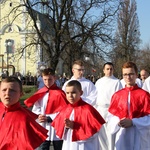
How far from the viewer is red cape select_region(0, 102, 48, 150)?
162 inches

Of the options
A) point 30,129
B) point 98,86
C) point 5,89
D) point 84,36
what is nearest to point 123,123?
point 30,129

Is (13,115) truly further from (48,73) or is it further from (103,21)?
(103,21)

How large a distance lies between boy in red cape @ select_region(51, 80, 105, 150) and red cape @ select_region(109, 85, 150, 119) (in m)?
0.51

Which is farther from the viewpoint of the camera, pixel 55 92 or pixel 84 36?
pixel 84 36

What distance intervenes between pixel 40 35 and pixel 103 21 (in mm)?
4289

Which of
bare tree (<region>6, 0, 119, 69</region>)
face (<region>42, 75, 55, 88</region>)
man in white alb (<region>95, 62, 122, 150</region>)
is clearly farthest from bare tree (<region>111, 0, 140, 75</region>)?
face (<region>42, 75, 55, 88</region>)

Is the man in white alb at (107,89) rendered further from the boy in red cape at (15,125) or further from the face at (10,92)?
the face at (10,92)

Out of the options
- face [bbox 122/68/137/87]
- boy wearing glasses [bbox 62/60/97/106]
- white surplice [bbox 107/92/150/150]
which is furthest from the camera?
boy wearing glasses [bbox 62/60/97/106]

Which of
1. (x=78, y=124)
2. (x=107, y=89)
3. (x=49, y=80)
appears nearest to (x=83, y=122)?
(x=78, y=124)

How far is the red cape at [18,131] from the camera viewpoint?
411 cm

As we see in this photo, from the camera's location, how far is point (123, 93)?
5.82 metres

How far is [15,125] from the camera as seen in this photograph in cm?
421

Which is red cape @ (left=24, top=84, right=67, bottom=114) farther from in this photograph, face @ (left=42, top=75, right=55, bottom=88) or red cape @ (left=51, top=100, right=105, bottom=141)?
red cape @ (left=51, top=100, right=105, bottom=141)

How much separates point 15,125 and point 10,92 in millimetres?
386
